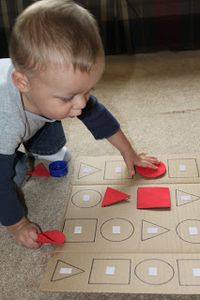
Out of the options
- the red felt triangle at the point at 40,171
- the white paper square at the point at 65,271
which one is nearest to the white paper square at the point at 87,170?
the red felt triangle at the point at 40,171

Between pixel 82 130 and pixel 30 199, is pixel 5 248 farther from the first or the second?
pixel 82 130

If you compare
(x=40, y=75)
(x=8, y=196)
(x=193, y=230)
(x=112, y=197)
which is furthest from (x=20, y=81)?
(x=193, y=230)

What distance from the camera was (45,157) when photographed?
3.61ft

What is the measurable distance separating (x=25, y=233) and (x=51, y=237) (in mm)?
60

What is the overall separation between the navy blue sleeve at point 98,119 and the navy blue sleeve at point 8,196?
22 cm

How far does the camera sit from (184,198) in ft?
2.99

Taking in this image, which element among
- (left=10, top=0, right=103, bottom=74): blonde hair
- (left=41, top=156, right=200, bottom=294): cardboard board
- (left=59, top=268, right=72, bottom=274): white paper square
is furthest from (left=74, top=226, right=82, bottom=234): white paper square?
(left=10, top=0, right=103, bottom=74): blonde hair

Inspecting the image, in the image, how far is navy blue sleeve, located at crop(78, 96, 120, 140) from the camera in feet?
3.20

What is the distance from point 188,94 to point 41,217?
679 mm

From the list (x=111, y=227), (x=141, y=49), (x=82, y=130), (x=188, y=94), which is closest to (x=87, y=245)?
(x=111, y=227)

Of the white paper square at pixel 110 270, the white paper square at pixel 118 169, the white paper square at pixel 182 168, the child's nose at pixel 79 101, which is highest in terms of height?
the child's nose at pixel 79 101

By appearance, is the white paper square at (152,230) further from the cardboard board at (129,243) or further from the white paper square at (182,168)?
the white paper square at (182,168)

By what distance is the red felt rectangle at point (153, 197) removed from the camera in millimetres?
899

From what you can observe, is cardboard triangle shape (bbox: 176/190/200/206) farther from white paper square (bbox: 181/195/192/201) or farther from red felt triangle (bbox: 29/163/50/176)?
red felt triangle (bbox: 29/163/50/176)
